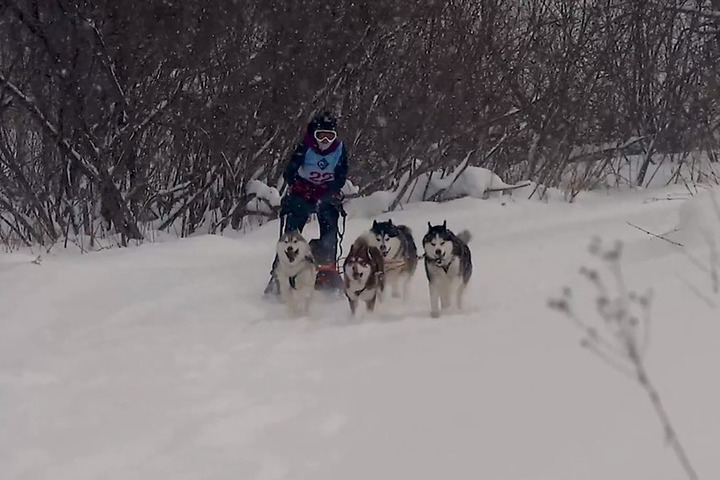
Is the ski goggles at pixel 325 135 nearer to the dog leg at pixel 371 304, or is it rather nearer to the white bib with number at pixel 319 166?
the white bib with number at pixel 319 166

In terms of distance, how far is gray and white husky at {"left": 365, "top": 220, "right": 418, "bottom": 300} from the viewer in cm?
720

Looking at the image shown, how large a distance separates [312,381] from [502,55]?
9516 millimetres

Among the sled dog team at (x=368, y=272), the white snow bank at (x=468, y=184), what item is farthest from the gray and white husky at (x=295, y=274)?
the white snow bank at (x=468, y=184)

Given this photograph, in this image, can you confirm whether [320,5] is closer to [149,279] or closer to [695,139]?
[149,279]

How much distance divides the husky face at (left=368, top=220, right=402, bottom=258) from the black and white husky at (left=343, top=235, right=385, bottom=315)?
0.53 metres

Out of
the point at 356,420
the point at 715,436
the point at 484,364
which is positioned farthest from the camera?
the point at 484,364

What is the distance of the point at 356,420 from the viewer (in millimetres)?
3768

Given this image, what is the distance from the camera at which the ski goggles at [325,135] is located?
23.7ft

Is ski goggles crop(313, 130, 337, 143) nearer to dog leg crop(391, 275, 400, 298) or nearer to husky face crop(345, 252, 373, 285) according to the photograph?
husky face crop(345, 252, 373, 285)

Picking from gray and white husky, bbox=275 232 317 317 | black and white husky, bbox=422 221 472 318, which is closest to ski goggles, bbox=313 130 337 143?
gray and white husky, bbox=275 232 317 317

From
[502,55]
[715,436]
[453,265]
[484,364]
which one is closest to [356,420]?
[484,364]

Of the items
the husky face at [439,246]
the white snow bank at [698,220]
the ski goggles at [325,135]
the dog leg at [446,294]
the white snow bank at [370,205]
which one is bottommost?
the dog leg at [446,294]

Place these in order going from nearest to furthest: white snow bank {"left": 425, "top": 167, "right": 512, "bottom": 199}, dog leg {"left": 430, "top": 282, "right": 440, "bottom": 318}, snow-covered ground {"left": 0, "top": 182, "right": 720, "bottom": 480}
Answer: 1. snow-covered ground {"left": 0, "top": 182, "right": 720, "bottom": 480}
2. dog leg {"left": 430, "top": 282, "right": 440, "bottom": 318}
3. white snow bank {"left": 425, "top": 167, "right": 512, "bottom": 199}

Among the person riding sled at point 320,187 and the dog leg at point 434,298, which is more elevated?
the person riding sled at point 320,187
